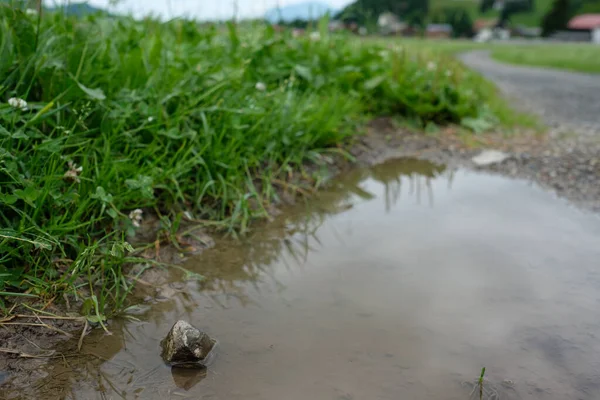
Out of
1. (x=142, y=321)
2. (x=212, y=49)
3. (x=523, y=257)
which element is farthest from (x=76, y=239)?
(x=212, y=49)

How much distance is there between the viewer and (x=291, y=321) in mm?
1999

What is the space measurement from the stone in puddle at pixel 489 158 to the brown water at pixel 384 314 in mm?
993

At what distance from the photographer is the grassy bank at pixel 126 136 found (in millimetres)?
2119

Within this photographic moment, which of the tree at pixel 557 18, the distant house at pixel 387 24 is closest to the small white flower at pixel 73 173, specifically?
the distant house at pixel 387 24

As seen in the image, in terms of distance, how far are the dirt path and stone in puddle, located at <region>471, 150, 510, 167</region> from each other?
1.05m

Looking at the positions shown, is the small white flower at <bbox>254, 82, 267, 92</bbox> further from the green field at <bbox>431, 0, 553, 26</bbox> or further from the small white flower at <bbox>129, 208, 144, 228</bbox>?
the green field at <bbox>431, 0, 553, 26</bbox>

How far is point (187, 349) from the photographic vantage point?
5.67 feet

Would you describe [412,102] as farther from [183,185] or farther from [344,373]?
[344,373]

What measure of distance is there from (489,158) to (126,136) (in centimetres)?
286

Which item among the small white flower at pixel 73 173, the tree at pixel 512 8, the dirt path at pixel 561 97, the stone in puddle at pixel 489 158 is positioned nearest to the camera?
the small white flower at pixel 73 173

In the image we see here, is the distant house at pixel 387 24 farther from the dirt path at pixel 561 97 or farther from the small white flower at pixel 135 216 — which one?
the small white flower at pixel 135 216

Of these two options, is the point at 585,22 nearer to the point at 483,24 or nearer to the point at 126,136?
the point at 483,24

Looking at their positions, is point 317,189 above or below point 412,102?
below

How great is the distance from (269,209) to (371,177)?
109 cm
